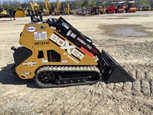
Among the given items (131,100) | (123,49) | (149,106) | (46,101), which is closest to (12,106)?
(46,101)

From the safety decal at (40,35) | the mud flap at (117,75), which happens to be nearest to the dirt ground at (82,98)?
the mud flap at (117,75)

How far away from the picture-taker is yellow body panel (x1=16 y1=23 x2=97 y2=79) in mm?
5270

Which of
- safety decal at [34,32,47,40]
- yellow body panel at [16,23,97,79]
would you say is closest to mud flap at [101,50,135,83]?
yellow body panel at [16,23,97,79]

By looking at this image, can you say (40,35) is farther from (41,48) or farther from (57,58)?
(57,58)

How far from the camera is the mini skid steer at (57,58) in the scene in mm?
5305

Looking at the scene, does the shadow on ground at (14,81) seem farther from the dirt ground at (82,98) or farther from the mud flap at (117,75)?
the mud flap at (117,75)

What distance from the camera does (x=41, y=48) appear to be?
5.35 metres

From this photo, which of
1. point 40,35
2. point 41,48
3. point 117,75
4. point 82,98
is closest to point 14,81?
point 41,48

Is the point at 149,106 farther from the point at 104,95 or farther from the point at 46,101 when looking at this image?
the point at 46,101

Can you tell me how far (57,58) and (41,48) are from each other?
0.49m

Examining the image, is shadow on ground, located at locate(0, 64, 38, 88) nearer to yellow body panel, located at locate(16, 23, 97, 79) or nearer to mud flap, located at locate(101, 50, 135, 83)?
yellow body panel, located at locate(16, 23, 97, 79)

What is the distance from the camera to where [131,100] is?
15.3 ft

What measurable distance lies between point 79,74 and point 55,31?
1263 mm

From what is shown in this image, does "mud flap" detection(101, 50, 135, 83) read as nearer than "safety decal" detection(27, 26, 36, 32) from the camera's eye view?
No
